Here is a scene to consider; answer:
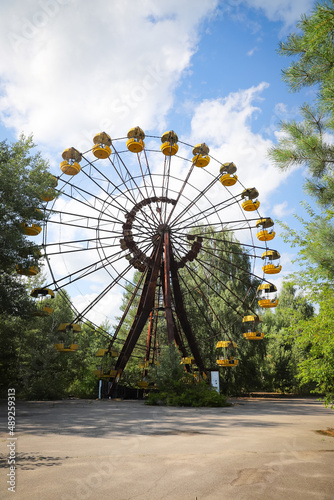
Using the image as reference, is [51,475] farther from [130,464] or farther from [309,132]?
[309,132]

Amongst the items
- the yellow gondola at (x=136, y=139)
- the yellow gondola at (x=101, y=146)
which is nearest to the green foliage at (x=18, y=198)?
the yellow gondola at (x=101, y=146)

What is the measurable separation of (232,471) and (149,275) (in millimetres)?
14468

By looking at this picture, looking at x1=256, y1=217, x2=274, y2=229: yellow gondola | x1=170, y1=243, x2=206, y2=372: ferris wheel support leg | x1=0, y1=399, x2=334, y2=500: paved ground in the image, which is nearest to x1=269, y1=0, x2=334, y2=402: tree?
x1=0, y1=399, x2=334, y2=500: paved ground

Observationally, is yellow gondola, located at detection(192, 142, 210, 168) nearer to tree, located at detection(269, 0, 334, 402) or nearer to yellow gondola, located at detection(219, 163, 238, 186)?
yellow gondola, located at detection(219, 163, 238, 186)

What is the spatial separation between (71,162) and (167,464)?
50.6 ft

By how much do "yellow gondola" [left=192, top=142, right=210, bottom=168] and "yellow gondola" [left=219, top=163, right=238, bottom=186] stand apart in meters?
1.11

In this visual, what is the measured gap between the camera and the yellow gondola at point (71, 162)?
1659cm

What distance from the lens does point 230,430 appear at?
6.99 m

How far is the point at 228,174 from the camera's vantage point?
1892 cm

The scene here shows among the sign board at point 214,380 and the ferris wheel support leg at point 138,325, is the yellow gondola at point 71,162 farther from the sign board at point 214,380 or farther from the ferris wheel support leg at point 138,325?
the sign board at point 214,380

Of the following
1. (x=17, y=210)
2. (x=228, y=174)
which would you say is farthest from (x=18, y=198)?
(x=228, y=174)

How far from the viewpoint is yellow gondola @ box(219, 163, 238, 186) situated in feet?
61.7

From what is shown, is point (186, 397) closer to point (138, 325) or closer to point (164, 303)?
point (138, 325)

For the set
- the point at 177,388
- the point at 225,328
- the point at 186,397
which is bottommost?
the point at 186,397
